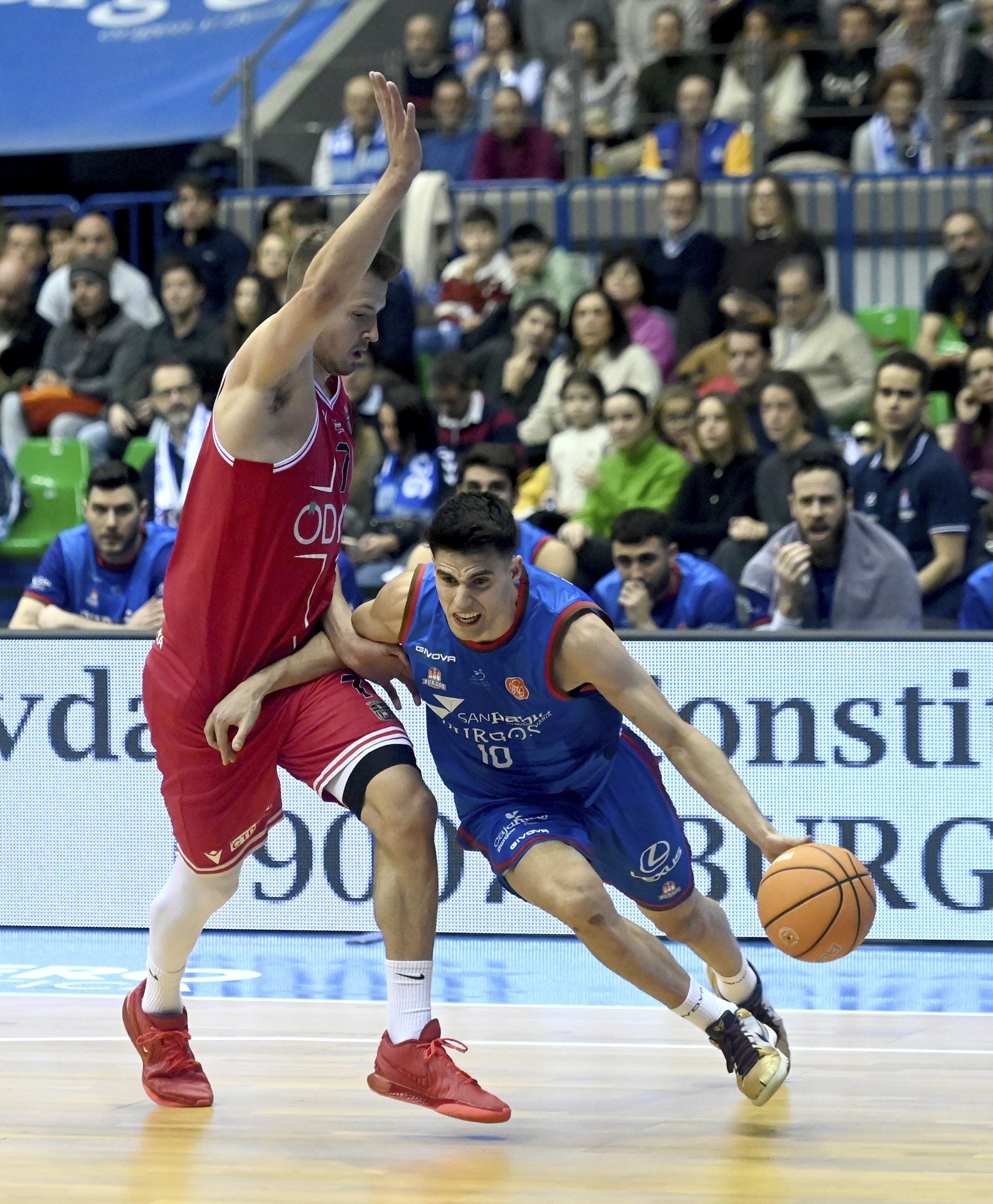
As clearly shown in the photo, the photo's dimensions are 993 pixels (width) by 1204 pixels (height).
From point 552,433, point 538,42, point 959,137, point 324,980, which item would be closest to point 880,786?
point 324,980

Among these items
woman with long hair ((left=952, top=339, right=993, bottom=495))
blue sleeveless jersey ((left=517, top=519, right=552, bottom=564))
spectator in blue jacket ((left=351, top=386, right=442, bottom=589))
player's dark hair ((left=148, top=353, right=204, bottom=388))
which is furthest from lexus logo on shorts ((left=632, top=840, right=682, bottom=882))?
player's dark hair ((left=148, top=353, right=204, bottom=388))

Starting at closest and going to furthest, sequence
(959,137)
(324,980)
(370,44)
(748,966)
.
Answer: (748,966), (324,980), (959,137), (370,44)

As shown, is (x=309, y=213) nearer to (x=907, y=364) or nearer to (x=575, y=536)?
(x=575, y=536)

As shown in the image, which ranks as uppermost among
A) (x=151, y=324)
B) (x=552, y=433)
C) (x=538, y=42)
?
(x=538, y=42)

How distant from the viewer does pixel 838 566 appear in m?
7.67

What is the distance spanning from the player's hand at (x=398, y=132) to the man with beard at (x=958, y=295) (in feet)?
19.3

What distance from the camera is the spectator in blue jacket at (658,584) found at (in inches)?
305

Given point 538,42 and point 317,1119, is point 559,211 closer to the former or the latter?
point 538,42

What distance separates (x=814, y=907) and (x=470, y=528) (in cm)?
117

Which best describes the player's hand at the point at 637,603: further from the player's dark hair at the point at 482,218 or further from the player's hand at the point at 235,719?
the player's dark hair at the point at 482,218

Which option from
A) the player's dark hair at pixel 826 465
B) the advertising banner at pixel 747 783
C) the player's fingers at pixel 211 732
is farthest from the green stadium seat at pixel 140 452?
the player's fingers at pixel 211 732

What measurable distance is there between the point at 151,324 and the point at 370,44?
4.06 meters

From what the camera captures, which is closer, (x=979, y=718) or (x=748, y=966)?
(x=748, y=966)

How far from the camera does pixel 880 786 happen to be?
7195 millimetres
